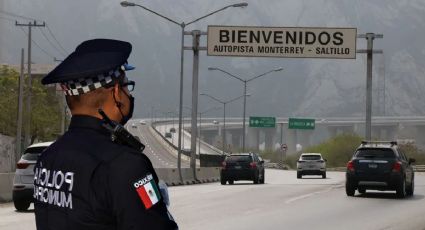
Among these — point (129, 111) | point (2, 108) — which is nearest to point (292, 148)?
point (2, 108)

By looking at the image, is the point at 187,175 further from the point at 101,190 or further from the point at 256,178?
the point at 101,190

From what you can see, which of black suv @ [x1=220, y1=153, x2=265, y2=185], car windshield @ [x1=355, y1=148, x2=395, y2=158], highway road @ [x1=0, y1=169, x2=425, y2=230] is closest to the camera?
highway road @ [x1=0, y1=169, x2=425, y2=230]

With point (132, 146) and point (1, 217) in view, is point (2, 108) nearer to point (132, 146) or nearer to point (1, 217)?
point (1, 217)

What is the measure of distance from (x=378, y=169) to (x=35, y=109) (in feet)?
160

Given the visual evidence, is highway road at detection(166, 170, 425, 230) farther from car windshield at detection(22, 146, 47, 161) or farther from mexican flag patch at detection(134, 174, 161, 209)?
mexican flag patch at detection(134, 174, 161, 209)

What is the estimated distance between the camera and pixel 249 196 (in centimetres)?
2519

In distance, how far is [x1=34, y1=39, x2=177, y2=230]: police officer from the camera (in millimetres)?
2770

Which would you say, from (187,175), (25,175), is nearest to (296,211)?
(25,175)

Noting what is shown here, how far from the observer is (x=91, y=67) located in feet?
9.87

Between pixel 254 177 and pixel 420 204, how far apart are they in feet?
48.7

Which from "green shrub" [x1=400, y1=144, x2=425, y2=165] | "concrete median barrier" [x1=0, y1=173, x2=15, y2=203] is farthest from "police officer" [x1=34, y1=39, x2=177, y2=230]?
"green shrub" [x1=400, y1=144, x2=425, y2=165]

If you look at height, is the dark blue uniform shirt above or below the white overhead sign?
below

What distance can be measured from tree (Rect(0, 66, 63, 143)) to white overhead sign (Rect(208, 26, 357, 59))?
29.9 metres

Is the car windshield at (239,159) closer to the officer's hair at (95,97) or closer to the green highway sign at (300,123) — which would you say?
the officer's hair at (95,97)
